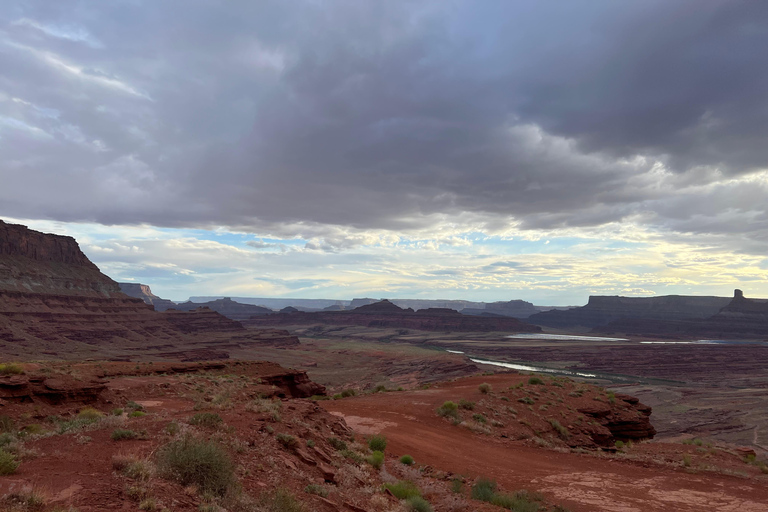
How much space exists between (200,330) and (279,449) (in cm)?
13861

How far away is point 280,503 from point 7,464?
470cm

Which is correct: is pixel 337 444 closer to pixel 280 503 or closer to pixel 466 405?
pixel 280 503

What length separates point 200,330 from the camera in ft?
445

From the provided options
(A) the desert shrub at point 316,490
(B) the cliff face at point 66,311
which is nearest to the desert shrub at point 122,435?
(A) the desert shrub at point 316,490

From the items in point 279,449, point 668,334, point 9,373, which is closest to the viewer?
point 279,449

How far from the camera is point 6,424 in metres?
14.1

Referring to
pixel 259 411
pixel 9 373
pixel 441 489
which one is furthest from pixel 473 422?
pixel 9 373

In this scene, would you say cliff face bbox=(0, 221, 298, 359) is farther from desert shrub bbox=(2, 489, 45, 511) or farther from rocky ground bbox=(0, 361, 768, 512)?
desert shrub bbox=(2, 489, 45, 511)

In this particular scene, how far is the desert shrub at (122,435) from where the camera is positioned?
9.57m

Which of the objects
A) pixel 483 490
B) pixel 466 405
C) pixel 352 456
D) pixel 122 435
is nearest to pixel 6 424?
pixel 122 435

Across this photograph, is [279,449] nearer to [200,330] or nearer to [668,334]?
[200,330]

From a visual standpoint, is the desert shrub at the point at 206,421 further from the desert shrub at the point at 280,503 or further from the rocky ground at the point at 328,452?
the desert shrub at the point at 280,503

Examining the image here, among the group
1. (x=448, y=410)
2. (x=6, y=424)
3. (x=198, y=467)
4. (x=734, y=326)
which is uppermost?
(x=734, y=326)

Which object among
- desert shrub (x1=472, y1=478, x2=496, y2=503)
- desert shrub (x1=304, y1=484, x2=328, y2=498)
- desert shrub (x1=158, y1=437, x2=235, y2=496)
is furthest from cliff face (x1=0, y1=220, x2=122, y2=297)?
desert shrub (x1=472, y1=478, x2=496, y2=503)
